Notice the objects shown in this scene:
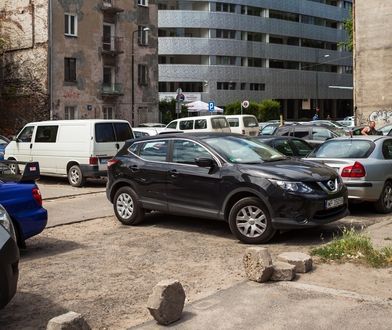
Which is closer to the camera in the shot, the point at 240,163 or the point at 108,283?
the point at 108,283

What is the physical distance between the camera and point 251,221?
8336 mm

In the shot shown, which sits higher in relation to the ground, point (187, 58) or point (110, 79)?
point (187, 58)

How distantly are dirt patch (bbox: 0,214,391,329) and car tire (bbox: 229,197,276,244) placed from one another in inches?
6.6

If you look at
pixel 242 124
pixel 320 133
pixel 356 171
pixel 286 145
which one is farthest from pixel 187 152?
pixel 242 124

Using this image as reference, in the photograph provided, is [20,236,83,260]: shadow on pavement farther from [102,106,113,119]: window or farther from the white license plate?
[102,106,113,119]: window

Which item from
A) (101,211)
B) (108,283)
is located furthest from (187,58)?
(108,283)

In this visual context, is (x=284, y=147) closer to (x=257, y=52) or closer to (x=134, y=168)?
(x=134, y=168)

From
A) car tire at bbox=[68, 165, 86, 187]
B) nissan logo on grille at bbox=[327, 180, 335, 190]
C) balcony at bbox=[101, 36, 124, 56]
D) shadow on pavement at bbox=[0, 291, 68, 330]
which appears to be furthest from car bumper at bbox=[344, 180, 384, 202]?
balcony at bbox=[101, 36, 124, 56]

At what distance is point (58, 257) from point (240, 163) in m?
2.97

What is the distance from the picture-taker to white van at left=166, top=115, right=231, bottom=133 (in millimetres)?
26250

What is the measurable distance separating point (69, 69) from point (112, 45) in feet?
15.3

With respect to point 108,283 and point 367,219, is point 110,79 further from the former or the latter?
point 108,283

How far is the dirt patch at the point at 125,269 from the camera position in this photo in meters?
5.54

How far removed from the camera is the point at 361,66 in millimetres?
38750
